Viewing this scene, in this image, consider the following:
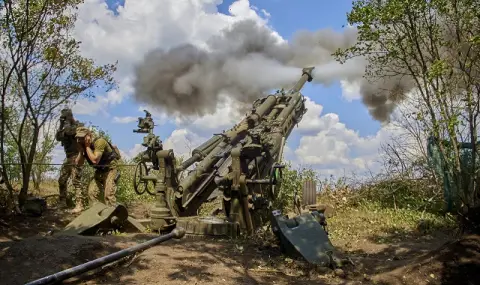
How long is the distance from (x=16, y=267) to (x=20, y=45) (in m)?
5.83

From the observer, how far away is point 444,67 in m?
7.51

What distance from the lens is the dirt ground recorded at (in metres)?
5.16

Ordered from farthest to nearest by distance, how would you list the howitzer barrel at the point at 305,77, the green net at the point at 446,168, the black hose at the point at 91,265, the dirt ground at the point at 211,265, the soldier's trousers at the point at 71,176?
1. the howitzer barrel at the point at 305,77
2. the soldier's trousers at the point at 71,176
3. the green net at the point at 446,168
4. the dirt ground at the point at 211,265
5. the black hose at the point at 91,265

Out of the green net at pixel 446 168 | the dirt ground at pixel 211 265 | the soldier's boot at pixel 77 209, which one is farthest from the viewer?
the soldier's boot at pixel 77 209

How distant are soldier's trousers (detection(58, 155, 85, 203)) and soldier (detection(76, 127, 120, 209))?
262 mm

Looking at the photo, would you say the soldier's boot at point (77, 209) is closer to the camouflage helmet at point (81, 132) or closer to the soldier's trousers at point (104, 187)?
the soldier's trousers at point (104, 187)

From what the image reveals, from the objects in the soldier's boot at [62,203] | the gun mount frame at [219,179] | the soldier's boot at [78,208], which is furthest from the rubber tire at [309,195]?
the soldier's boot at [62,203]

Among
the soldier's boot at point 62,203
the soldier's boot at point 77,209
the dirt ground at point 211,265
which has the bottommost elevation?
the dirt ground at point 211,265

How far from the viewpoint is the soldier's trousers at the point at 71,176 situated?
972 cm

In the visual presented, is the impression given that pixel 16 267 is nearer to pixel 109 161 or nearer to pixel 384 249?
pixel 109 161

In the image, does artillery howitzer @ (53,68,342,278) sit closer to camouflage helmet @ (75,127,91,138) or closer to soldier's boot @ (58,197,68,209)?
camouflage helmet @ (75,127,91,138)

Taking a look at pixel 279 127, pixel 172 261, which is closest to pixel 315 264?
pixel 172 261

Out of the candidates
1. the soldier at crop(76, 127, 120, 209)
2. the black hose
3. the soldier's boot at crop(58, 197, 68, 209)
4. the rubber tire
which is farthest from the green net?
the soldier's boot at crop(58, 197, 68, 209)

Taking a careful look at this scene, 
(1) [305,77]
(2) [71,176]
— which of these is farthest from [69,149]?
(1) [305,77]
